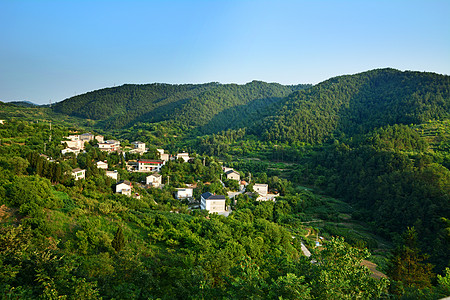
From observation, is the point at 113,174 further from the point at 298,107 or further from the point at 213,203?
the point at 298,107

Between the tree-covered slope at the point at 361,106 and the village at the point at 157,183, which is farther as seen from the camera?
the tree-covered slope at the point at 361,106

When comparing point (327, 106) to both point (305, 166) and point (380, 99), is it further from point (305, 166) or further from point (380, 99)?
point (305, 166)

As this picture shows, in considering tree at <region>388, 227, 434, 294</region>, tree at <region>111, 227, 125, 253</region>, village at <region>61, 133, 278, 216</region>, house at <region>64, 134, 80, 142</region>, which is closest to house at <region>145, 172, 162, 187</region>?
village at <region>61, 133, 278, 216</region>

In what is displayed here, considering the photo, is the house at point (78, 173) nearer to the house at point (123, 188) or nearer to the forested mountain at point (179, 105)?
the house at point (123, 188)

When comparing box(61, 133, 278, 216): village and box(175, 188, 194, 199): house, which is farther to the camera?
box(175, 188, 194, 199): house

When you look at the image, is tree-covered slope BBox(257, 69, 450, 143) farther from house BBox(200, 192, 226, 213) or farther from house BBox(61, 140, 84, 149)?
house BBox(200, 192, 226, 213)

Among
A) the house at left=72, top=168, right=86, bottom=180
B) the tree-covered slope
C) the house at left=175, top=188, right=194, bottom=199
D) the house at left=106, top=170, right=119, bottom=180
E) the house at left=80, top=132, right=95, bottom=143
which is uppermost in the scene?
the tree-covered slope

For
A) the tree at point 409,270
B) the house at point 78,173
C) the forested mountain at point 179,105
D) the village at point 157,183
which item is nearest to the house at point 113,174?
the village at point 157,183
